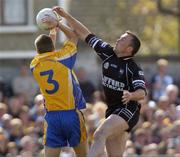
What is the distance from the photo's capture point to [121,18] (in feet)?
107

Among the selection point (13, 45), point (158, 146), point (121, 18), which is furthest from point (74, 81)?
point (121, 18)

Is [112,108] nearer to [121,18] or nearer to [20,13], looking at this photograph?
[20,13]

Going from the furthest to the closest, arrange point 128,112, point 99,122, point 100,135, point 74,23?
point 99,122, point 74,23, point 128,112, point 100,135

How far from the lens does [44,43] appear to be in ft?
40.1

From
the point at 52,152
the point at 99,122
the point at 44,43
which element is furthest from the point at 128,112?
the point at 99,122

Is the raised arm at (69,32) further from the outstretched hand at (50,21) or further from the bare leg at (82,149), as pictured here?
the bare leg at (82,149)

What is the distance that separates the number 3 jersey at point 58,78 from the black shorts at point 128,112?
488 millimetres

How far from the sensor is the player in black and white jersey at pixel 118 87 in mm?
12102

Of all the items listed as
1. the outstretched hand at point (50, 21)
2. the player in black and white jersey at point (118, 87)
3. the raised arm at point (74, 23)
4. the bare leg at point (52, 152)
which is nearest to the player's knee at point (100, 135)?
the player in black and white jersey at point (118, 87)

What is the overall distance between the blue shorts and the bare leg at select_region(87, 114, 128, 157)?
352 mm

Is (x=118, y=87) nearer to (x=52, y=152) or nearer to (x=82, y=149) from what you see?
(x=82, y=149)

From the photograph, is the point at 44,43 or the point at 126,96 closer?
the point at 126,96

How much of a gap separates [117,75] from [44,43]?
0.99m

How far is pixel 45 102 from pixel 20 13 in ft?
43.8
